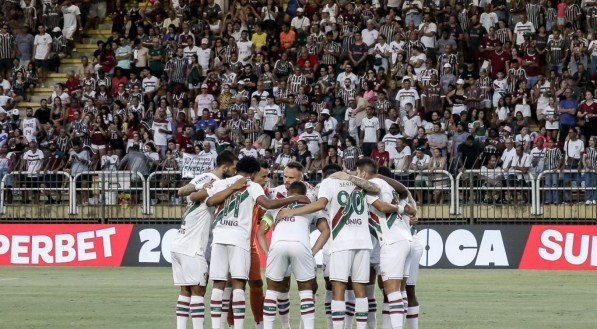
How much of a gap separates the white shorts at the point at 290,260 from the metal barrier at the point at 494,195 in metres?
12.7

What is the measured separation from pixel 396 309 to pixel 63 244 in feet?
51.3

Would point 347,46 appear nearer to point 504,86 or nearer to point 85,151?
point 504,86

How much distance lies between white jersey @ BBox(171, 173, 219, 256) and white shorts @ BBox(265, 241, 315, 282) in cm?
87

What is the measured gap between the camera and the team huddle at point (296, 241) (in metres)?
14.1

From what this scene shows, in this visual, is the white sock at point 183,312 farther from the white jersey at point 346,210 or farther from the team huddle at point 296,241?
the white jersey at point 346,210

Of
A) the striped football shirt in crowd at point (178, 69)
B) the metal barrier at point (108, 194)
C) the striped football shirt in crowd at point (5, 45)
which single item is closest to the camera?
the metal barrier at point (108, 194)

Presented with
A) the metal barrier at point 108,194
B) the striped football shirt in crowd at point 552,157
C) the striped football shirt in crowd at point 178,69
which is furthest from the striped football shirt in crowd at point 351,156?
the striped football shirt in crowd at point 178,69

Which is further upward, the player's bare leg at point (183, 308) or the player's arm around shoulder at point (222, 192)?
the player's arm around shoulder at point (222, 192)

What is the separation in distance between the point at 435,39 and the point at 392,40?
3.91 feet

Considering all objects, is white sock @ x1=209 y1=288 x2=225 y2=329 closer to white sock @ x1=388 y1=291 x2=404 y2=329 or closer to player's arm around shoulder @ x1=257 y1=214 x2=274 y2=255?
player's arm around shoulder @ x1=257 y1=214 x2=274 y2=255

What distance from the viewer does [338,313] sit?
13914 millimetres

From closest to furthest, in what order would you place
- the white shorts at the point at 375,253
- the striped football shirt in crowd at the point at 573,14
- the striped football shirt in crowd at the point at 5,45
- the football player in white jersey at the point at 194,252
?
the football player in white jersey at the point at 194,252 < the white shorts at the point at 375,253 < the striped football shirt in crowd at the point at 573,14 < the striped football shirt in crowd at the point at 5,45

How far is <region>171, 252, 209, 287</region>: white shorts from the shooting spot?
1439 centimetres

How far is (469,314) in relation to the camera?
59.1 ft
